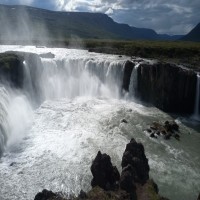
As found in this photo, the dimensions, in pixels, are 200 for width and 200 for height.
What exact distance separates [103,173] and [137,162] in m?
3.33

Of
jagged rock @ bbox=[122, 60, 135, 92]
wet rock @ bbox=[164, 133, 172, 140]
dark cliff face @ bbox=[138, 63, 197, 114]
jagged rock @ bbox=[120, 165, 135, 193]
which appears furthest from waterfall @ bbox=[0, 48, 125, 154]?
jagged rock @ bbox=[120, 165, 135, 193]

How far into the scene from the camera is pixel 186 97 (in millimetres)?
54469

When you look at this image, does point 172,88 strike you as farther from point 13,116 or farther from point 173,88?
point 13,116

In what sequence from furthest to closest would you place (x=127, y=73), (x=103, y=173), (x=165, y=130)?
(x=127, y=73) < (x=165, y=130) < (x=103, y=173)

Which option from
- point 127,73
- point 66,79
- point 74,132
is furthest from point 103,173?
point 66,79

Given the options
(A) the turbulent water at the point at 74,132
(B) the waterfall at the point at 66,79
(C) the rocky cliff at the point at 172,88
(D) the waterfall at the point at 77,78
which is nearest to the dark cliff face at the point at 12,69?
(B) the waterfall at the point at 66,79

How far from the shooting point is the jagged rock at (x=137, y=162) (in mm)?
27422

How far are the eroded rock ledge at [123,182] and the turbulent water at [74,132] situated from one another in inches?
96.0

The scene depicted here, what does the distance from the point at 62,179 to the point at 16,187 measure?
419 centimetres

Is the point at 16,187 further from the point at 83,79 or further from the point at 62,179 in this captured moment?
the point at 83,79

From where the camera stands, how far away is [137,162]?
28.0 m

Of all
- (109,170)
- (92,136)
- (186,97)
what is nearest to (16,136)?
(92,136)

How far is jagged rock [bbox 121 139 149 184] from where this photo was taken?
27422 millimetres

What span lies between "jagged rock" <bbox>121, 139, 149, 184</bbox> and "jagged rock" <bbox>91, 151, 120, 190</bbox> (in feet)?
3.86
